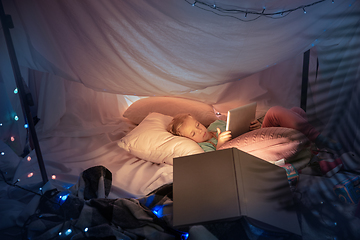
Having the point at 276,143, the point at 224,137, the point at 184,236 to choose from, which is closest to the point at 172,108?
the point at 224,137

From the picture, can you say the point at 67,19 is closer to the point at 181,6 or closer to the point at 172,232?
the point at 181,6

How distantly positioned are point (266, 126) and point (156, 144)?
70 cm

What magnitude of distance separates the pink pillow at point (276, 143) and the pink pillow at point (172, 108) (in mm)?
732

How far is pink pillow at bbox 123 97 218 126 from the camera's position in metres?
1.95

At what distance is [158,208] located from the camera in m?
1.01

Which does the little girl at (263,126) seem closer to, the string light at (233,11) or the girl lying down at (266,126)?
the girl lying down at (266,126)

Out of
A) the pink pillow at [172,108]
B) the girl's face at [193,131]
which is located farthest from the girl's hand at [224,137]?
the pink pillow at [172,108]

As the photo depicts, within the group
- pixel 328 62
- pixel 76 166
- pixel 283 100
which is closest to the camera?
pixel 76 166

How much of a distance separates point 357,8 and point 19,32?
1.70m

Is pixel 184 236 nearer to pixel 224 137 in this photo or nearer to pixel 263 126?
pixel 224 137

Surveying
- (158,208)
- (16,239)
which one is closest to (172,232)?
(158,208)

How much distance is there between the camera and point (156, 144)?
1541 mm

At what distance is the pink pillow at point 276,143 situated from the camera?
1.15 m

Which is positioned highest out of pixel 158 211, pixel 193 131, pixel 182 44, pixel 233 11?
pixel 233 11
